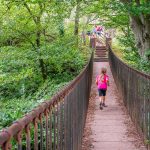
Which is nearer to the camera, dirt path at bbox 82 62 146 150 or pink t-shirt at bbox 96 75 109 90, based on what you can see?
dirt path at bbox 82 62 146 150

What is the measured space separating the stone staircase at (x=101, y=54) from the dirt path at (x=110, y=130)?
20.6 meters

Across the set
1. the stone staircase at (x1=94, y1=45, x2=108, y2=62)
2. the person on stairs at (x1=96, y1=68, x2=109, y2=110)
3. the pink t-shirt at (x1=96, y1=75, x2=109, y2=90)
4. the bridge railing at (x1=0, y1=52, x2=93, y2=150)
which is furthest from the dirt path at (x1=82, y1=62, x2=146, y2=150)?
the stone staircase at (x1=94, y1=45, x2=108, y2=62)

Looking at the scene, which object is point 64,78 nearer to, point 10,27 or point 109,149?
point 10,27

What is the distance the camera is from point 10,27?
16000 mm

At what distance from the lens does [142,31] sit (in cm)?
1512

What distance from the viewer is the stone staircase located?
34.2 meters

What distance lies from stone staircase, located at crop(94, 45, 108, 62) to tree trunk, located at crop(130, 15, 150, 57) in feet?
60.5

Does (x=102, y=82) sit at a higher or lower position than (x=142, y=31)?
lower

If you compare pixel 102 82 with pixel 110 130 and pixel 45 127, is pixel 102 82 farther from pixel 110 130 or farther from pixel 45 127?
pixel 45 127

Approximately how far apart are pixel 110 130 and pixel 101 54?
27174 mm

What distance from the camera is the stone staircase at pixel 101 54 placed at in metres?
34.2

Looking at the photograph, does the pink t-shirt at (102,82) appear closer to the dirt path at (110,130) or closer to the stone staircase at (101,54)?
the dirt path at (110,130)

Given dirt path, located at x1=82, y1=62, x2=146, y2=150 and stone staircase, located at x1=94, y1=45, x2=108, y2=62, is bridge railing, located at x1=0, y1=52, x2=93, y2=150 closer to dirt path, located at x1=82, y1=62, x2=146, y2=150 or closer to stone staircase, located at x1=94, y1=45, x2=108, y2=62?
dirt path, located at x1=82, y1=62, x2=146, y2=150

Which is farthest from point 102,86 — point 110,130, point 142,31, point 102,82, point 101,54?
point 101,54
